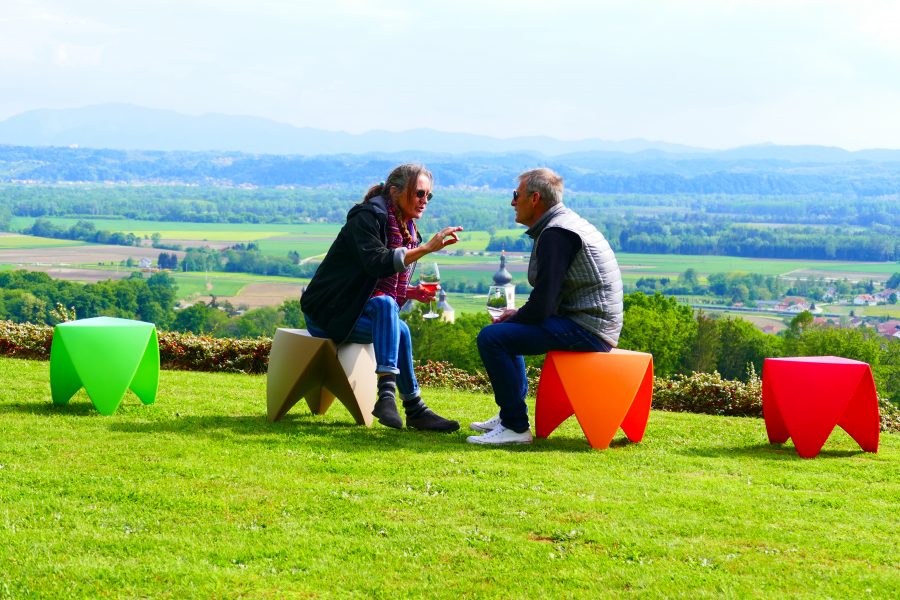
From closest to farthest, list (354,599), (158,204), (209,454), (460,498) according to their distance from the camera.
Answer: (354,599) < (460,498) < (209,454) < (158,204)

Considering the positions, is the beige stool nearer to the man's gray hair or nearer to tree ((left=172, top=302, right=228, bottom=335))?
the man's gray hair

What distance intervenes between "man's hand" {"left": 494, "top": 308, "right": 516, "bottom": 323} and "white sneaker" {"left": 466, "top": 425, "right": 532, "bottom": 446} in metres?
0.70

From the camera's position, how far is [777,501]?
16.9 ft

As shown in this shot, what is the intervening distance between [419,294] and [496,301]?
55 centimetres

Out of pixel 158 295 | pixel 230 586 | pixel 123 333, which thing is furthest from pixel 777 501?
pixel 158 295

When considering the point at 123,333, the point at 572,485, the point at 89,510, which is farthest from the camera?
the point at 123,333

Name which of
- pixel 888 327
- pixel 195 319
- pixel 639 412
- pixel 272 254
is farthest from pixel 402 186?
pixel 272 254

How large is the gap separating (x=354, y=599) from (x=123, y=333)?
4.27 metres

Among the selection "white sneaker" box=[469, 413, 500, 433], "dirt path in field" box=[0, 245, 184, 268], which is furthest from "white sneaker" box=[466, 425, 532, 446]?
"dirt path in field" box=[0, 245, 184, 268]

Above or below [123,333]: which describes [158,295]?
below

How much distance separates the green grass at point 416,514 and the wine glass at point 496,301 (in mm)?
928

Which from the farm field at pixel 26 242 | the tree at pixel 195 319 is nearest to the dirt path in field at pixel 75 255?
the farm field at pixel 26 242

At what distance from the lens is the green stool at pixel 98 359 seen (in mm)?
7176

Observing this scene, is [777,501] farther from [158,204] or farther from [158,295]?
[158,204]
